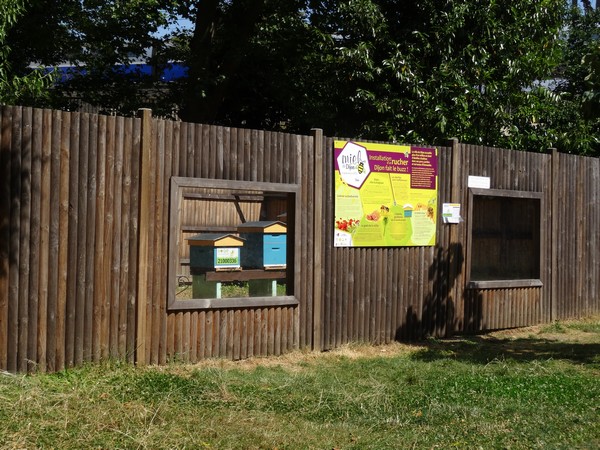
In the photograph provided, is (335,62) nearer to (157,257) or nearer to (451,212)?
(451,212)

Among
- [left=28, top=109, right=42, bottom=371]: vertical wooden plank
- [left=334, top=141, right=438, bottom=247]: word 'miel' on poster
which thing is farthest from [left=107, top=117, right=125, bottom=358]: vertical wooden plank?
[left=334, top=141, right=438, bottom=247]: word 'miel' on poster

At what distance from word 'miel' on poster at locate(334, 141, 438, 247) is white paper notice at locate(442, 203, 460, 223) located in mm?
219

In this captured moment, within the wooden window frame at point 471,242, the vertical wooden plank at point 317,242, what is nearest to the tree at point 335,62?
the wooden window frame at point 471,242

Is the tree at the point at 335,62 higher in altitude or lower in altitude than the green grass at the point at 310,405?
higher

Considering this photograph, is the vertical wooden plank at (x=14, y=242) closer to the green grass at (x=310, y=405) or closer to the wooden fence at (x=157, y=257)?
the wooden fence at (x=157, y=257)

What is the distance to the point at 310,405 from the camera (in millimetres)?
6918

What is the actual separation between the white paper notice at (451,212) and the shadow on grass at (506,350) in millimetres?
1666

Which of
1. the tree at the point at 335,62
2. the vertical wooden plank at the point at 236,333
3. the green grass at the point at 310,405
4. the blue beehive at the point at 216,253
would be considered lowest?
the green grass at the point at 310,405

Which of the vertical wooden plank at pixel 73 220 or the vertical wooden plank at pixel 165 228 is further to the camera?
the vertical wooden plank at pixel 165 228

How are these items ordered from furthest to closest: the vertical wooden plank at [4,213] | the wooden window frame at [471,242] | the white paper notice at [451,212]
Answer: the wooden window frame at [471,242]
the white paper notice at [451,212]
the vertical wooden plank at [4,213]

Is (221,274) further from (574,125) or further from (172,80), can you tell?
(574,125)

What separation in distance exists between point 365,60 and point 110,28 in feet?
19.1

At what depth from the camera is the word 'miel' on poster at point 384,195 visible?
33.6ft

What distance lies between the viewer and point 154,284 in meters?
8.62
